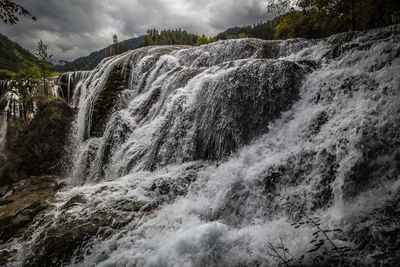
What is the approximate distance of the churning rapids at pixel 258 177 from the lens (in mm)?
3236

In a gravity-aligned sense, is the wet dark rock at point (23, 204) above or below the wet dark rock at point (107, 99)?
below

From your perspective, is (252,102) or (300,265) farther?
(252,102)

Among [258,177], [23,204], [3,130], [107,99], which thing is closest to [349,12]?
[258,177]

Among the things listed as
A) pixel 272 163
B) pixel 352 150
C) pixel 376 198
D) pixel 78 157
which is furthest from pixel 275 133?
pixel 78 157

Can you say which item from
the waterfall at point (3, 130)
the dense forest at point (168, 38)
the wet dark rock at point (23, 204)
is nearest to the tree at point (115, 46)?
the dense forest at point (168, 38)

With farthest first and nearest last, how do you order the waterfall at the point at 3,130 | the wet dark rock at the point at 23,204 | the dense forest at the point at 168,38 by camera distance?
the dense forest at the point at 168,38
the waterfall at the point at 3,130
the wet dark rock at the point at 23,204

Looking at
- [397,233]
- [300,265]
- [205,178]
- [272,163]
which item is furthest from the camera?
[205,178]

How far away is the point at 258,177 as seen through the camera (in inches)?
187

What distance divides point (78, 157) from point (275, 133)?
9607 millimetres

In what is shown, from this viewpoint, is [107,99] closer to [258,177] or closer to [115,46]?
[258,177]

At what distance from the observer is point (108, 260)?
12.4 ft

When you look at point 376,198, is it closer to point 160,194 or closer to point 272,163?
point 272,163

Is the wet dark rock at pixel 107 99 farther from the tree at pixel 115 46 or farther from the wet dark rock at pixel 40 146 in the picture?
the tree at pixel 115 46

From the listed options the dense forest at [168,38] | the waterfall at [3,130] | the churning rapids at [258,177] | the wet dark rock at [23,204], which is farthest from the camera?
the dense forest at [168,38]
